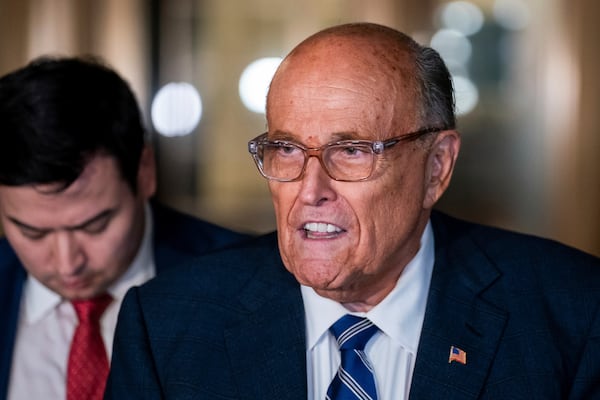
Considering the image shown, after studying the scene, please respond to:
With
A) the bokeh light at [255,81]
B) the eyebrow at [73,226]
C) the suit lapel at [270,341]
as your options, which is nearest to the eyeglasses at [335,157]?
the suit lapel at [270,341]

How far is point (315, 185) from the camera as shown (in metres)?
1.99

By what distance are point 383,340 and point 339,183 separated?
406 millimetres

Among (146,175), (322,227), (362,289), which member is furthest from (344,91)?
(146,175)

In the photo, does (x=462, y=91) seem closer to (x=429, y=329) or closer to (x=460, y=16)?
(x=460, y=16)

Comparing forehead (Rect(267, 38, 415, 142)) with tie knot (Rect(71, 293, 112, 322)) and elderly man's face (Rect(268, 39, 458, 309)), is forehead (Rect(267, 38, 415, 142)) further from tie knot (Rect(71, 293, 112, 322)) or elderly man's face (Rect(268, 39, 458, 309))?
tie knot (Rect(71, 293, 112, 322))

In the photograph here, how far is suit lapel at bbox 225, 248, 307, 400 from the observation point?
2.09m

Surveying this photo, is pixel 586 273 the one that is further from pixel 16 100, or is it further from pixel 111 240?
pixel 16 100

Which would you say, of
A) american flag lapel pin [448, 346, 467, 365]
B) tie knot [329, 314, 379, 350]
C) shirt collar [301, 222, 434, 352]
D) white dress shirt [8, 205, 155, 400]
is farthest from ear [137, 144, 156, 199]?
american flag lapel pin [448, 346, 467, 365]

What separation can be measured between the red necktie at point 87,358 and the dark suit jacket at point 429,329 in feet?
1.55

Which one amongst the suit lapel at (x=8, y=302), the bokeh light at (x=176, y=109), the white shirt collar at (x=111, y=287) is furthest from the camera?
the bokeh light at (x=176, y=109)

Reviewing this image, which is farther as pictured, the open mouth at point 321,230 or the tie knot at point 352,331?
the tie knot at point 352,331

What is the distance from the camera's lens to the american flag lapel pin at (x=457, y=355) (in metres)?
2.10

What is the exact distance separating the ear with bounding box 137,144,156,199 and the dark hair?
0.03 m

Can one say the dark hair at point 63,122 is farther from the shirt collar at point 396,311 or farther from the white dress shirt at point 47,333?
the shirt collar at point 396,311
